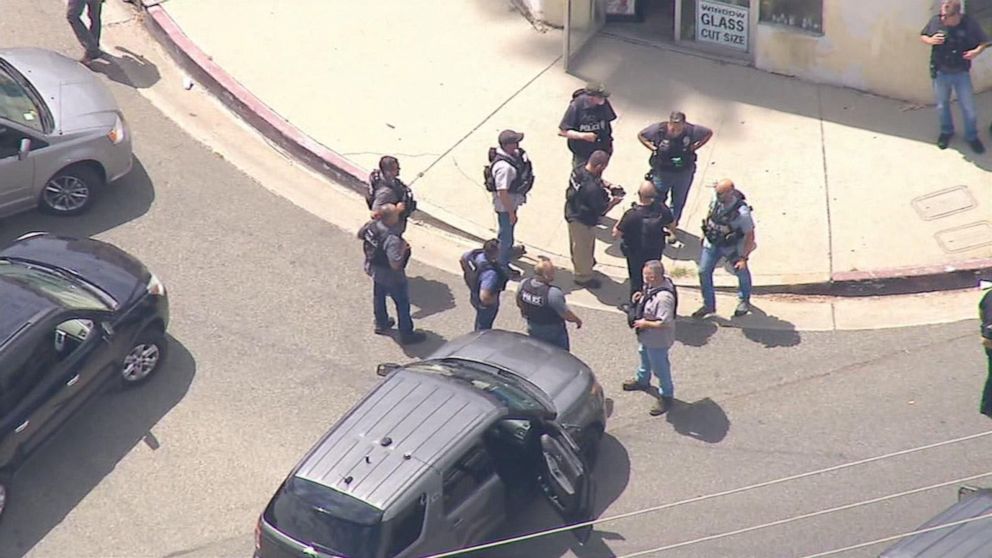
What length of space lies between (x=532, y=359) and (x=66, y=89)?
6.65 m

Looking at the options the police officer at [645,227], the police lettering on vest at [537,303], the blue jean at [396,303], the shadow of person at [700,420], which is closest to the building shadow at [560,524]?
the shadow of person at [700,420]

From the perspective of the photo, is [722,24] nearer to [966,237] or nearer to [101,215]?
[966,237]

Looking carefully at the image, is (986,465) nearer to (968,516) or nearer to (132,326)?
(968,516)

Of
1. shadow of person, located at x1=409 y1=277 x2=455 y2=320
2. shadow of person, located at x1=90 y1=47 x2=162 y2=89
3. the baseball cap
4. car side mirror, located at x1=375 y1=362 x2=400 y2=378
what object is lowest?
shadow of person, located at x1=409 y1=277 x2=455 y2=320

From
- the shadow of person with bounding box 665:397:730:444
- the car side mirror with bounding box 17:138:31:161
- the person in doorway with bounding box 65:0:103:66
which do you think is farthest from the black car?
the shadow of person with bounding box 665:397:730:444

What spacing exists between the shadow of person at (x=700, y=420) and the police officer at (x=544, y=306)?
1.19 metres

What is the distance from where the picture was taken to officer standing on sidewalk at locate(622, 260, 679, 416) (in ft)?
40.6

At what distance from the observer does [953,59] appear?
1538 cm

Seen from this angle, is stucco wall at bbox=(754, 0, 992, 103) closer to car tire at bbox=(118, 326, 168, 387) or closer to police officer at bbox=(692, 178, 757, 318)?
police officer at bbox=(692, 178, 757, 318)

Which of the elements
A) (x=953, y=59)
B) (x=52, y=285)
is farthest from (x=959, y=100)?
(x=52, y=285)

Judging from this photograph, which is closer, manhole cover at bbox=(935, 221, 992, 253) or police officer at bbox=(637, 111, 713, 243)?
police officer at bbox=(637, 111, 713, 243)

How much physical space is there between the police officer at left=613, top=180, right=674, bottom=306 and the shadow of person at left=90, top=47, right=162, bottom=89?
705cm

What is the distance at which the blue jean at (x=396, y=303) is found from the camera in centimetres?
1357

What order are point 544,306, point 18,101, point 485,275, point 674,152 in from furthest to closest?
point 18,101
point 674,152
point 485,275
point 544,306
